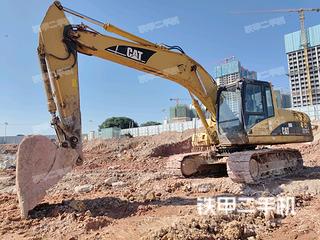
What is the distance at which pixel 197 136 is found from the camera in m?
10.2

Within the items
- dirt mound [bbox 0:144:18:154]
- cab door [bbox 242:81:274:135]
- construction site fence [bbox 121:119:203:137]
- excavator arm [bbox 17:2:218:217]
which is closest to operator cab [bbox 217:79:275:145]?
cab door [bbox 242:81:274:135]

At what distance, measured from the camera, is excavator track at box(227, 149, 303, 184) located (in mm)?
7992

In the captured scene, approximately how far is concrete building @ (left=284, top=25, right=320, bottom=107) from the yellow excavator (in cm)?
4183

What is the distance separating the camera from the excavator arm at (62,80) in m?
6.13

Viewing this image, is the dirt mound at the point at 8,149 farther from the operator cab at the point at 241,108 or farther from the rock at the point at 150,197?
the rock at the point at 150,197

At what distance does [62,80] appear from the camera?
6.61m

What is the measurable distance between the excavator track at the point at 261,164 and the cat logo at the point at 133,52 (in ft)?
10.2

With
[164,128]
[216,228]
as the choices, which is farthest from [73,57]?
[164,128]

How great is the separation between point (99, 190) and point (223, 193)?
3.21 m

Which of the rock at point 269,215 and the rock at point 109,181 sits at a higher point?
the rock at point 109,181

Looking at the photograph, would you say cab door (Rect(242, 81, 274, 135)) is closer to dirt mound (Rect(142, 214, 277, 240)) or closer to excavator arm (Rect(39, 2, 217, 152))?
excavator arm (Rect(39, 2, 217, 152))

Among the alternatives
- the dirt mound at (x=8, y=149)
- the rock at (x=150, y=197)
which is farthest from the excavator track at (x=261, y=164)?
the dirt mound at (x=8, y=149)

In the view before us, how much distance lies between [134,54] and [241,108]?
9.80ft

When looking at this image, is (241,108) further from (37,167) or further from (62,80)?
(37,167)
